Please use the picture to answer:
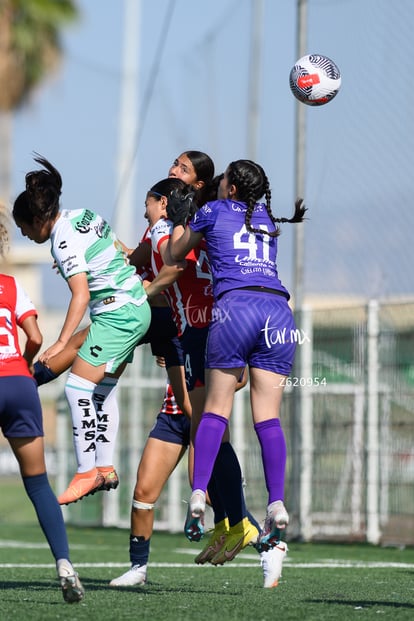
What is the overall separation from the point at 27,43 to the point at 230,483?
72.7 ft

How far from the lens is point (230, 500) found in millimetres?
7285

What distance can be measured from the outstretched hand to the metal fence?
5077 mm

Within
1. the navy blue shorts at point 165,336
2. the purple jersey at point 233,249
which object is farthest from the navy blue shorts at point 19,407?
the navy blue shorts at point 165,336

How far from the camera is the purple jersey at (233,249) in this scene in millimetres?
6824

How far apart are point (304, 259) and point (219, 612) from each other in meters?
7.67

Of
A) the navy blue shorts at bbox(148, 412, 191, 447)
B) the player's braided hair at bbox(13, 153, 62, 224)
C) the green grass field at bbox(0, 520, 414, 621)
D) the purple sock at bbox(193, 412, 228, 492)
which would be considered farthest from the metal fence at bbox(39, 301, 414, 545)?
the player's braided hair at bbox(13, 153, 62, 224)

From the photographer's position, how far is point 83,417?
736 cm

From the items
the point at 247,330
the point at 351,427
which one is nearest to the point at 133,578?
the point at 247,330

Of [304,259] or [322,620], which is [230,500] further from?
[304,259]

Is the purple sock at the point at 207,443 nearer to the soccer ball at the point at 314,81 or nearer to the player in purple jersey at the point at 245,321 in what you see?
the player in purple jersey at the point at 245,321

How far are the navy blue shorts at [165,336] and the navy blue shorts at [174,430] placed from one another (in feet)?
1.14

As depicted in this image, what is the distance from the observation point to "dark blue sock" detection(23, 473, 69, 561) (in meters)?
6.17

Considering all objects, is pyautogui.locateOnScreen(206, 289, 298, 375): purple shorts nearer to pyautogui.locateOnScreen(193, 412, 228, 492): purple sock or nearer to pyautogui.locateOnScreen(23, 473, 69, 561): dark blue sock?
pyautogui.locateOnScreen(193, 412, 228, 492): purple sock

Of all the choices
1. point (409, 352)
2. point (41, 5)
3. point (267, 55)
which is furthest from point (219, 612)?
point (41, 5)
